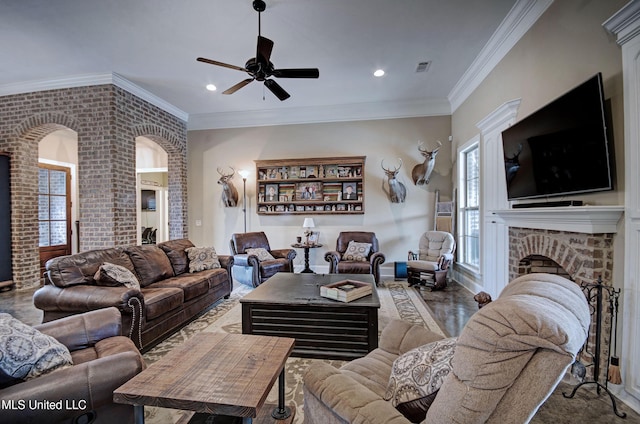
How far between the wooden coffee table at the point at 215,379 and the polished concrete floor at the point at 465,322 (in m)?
1.68

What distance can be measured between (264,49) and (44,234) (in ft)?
20.4

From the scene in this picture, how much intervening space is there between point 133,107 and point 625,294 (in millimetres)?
6458

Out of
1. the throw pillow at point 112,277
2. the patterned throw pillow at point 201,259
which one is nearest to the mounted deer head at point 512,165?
the patterned throw pillow at point 201,259

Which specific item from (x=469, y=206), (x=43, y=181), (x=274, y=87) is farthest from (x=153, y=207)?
(x=469, y=206)

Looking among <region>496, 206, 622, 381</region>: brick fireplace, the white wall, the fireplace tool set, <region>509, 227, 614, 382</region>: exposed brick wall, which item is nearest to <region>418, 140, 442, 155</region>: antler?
the white wall

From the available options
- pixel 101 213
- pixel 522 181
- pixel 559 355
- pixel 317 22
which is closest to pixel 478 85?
pixel 522 181

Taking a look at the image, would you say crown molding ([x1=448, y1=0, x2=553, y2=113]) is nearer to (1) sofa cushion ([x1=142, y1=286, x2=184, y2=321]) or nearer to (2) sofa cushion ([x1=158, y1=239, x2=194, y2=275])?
(1) sofa cushion ([x1=142, y1=286, x2=184, y2=321])

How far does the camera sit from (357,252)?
512 cm

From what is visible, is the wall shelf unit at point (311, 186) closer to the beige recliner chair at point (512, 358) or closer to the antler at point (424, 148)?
the antler at point (424, 148)

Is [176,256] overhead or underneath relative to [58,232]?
underneath

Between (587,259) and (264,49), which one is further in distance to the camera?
(264,49)

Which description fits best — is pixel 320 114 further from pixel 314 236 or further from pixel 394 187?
pixel 314 236

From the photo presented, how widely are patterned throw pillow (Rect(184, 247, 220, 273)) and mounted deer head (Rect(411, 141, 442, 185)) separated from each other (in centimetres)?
387

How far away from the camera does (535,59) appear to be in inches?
115
